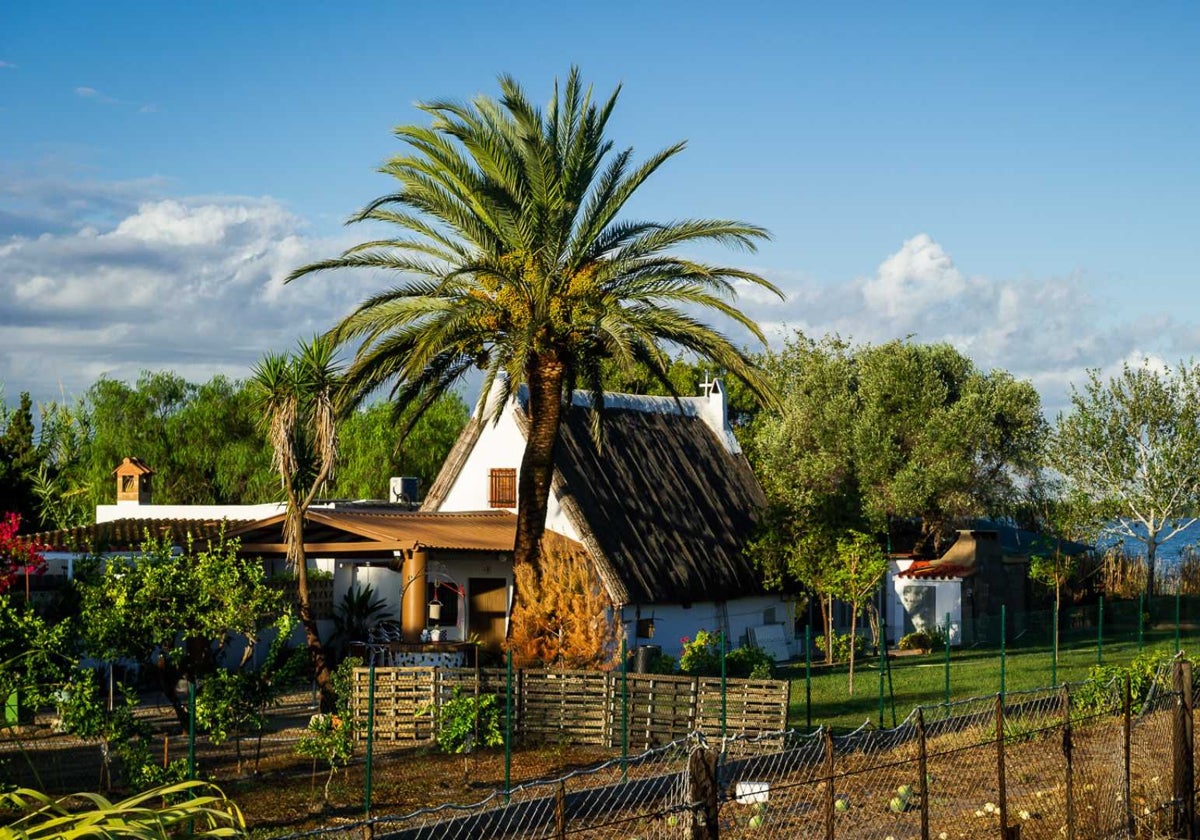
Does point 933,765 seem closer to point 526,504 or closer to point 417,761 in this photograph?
point 417,761

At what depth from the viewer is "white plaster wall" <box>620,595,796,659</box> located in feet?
98.8

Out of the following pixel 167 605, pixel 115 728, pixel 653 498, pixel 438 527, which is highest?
pixel 653 498

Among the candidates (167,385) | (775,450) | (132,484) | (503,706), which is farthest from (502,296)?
(167,385)

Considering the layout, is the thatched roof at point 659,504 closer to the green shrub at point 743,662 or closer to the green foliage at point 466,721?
the green shrub at point 743,662

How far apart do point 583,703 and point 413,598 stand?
7.41 metres

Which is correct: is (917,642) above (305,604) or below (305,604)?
below

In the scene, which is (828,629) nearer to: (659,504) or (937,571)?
(659,504)

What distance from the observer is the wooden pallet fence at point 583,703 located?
19.9 metres

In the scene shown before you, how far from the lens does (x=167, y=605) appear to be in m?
18.9

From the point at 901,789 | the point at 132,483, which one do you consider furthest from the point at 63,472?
the point at 901,789

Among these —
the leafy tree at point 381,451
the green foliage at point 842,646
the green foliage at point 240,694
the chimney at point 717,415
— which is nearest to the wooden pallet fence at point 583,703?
the green foliage at point 240,694

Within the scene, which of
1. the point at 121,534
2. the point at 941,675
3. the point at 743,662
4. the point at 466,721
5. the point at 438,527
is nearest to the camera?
the point at 466,721

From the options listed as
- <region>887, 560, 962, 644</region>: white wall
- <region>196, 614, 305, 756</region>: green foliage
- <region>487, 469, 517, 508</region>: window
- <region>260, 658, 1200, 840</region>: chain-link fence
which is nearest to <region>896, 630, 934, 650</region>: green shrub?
<region>887, 560, 962, 644</region>: white wall

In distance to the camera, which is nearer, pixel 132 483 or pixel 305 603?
pixel 305 603
